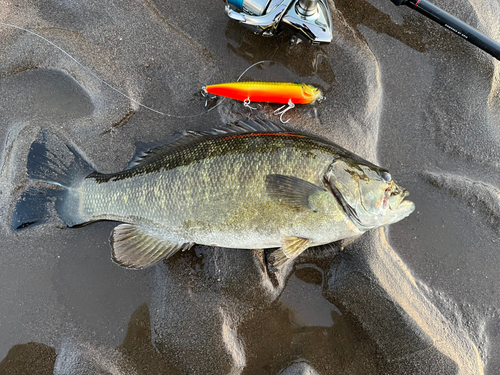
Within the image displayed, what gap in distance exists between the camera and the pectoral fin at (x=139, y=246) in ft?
6.90

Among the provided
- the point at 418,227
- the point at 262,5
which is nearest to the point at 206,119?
the point at 262,5

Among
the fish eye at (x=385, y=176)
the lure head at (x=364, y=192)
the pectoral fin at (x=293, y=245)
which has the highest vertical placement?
the fish eye at (x=385, y=176)

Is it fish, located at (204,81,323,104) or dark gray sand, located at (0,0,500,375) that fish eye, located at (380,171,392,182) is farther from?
fish, located at (204,81,323,104)

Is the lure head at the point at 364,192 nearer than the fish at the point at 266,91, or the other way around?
the lure head at the point at 364,192

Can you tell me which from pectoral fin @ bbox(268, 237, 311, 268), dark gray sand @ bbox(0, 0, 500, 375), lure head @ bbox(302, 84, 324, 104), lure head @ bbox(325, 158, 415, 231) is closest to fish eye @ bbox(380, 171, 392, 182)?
lure head @ bbox(325, 158, 415, 231)

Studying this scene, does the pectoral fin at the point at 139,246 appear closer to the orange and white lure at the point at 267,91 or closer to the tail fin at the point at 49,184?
the tail fin at the point at 49,184

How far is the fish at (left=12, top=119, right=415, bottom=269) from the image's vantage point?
6.35ft

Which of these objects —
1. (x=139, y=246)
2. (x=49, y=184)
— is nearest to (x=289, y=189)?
(x=139, y=246)

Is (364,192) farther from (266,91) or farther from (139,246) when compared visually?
(139,246)

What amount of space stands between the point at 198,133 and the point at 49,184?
49.9 inches

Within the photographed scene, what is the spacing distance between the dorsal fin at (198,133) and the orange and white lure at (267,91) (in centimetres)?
24

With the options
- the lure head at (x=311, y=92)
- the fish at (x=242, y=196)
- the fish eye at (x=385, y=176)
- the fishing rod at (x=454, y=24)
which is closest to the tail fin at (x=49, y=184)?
the fish at (x=242, y=196)

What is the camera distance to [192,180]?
1.97 metres

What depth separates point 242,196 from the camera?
6.31 feet
